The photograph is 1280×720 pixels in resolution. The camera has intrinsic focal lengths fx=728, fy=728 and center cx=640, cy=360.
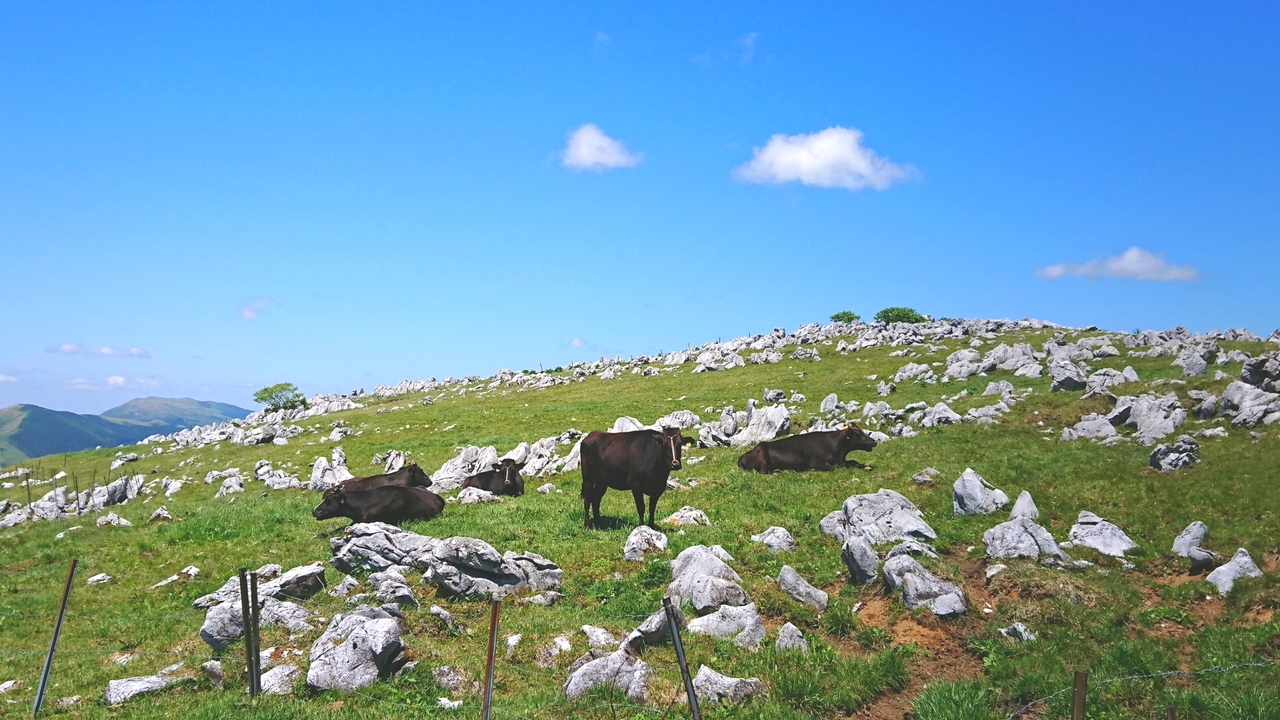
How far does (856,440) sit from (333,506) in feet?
60.2

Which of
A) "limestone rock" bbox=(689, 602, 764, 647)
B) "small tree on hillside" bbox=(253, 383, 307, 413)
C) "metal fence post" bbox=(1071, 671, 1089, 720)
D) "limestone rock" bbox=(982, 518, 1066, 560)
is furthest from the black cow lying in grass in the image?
"small tree on hillside" bbox=(253, 383, 307, 413)

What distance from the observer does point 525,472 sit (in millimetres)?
31688

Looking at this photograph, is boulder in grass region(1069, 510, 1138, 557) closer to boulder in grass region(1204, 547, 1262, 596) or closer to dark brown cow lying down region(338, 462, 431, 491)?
boulder in grass region(1204, 547, 1262, 596)

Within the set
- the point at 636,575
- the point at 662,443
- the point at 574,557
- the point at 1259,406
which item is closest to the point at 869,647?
the point at 636,575

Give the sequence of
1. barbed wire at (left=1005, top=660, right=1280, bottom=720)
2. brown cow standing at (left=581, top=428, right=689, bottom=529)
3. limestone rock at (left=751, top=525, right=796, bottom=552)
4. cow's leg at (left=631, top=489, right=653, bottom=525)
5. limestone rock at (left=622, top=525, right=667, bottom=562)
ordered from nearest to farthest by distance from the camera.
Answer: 1. barbed wire at (left=1005, top=660, right=1280, bottom=720)
2. limestone rock at (left=622, top=525, right=667, bottom=562)
3. limestone rock at (left=751, top=525, right=796, bottom=552)
4. cow's leg at (left=631, top=489, right=653, bottom=525)
5. brown cow standing at (left=581, top=428, right=689, bottom=529)

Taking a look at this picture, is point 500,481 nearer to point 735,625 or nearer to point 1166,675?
point 735,625

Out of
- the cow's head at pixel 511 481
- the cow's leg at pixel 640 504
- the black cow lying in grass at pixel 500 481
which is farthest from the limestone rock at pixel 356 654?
the cow's head at pixel 511 481

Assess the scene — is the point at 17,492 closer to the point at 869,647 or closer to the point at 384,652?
the point at 384,652

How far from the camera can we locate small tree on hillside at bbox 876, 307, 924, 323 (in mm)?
90938

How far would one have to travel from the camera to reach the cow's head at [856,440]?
27.4m

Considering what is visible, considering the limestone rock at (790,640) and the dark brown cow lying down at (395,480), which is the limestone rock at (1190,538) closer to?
the limestone rock at (790,640)

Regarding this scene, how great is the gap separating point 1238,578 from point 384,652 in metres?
14.6

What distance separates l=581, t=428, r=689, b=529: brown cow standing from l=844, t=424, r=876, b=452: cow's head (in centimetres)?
957

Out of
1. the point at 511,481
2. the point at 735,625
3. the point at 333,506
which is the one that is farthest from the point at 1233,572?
the point at 333,506
